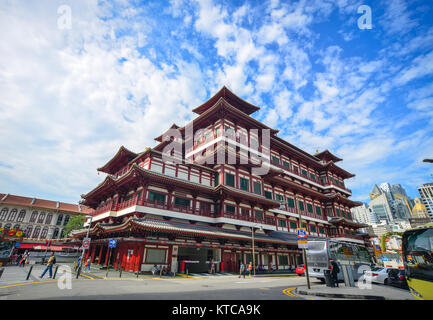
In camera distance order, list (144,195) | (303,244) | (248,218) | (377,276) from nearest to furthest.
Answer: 1. (303,244)
2. (377,276)
3. (144,195)
4. (248,218)

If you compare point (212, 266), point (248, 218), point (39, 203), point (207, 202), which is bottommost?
point (212, 266)

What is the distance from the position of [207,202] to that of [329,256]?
14856 mm

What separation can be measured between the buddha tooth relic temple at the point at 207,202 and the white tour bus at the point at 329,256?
308cm

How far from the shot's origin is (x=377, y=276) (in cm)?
1656

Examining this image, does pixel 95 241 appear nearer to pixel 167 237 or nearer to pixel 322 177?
pixel 167 237

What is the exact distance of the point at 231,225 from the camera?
1062 inches

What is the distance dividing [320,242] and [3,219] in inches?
2728

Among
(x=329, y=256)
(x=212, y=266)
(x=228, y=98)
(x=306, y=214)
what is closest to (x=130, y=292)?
(x=329, y=256)

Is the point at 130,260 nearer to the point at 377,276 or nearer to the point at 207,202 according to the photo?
the point at 207,202

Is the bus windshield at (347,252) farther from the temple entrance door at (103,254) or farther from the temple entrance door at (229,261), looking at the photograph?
the temple entrance door at (103,254)

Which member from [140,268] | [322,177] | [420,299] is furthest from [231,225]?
[322,177]

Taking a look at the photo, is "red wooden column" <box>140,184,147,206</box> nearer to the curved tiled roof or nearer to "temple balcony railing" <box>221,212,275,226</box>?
"temple balcony railing" <box>221,212,275,226</box>

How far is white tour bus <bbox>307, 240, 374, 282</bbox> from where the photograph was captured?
15.2 meters
